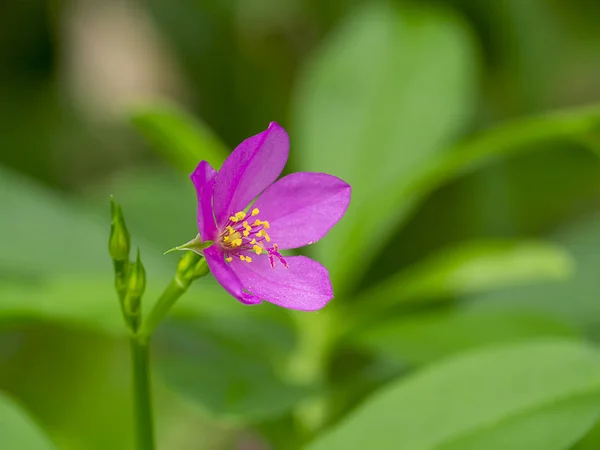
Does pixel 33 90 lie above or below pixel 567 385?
above

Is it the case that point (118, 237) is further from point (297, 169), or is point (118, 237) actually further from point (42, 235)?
point (297, 169)

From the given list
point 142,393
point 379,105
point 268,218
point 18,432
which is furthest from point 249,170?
point 379,105

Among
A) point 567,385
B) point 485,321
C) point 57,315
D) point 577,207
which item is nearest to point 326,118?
point 485,321

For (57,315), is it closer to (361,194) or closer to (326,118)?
(361,194)

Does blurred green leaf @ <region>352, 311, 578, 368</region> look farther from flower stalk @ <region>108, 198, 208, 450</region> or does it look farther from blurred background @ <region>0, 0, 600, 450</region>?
flower stalk @ <region>108, 198, 208, 450</region>

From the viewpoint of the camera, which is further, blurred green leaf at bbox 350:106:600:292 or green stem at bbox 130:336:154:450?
blurred green leaf at bbox 350:106:600:292

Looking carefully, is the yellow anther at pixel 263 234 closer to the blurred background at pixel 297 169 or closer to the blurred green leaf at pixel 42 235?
the blurred background at pixel 297 169

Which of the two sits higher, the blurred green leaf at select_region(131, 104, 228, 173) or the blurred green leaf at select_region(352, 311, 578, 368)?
the blurred green leaf at select_region(131, 104, 228, 173)

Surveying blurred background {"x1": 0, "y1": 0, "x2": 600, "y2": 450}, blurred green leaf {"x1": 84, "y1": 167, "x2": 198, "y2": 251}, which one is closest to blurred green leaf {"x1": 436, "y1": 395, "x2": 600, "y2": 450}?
blurred background {"x1": 0, "y1": 0, "x2": 600, "y2": 450}
